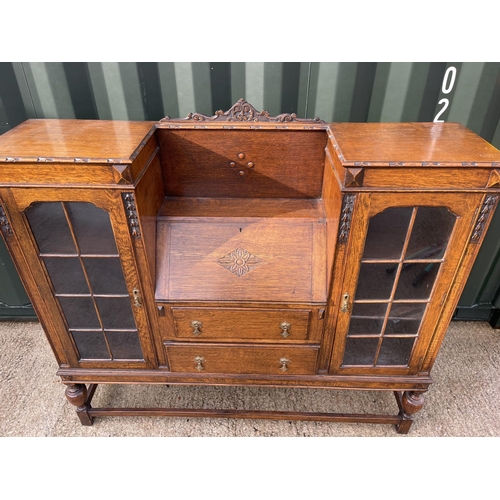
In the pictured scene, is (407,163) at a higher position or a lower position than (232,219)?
higher

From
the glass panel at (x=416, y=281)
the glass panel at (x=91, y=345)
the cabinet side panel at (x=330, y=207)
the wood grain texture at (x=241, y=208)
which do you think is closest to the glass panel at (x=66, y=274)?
the glass panel at (x=91, y=345)

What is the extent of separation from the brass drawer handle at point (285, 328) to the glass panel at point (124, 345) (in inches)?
29.0

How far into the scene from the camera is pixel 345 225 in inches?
59.1

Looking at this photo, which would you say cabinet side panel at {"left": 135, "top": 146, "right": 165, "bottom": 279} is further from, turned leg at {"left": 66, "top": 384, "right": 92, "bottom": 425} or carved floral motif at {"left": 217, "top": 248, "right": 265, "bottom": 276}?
turned leg at {"left": 66, "top": 384, "right": 92, "bottom": 425}

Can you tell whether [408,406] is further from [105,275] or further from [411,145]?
[105,275]

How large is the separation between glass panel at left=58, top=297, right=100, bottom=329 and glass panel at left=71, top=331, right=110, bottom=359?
6 centimetres

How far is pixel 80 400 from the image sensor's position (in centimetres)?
208

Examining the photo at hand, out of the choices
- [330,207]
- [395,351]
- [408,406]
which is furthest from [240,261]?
[408,406]

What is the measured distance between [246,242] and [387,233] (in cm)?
62

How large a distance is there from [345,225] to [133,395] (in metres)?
1.72

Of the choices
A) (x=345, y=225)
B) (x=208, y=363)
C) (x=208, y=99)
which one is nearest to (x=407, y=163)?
(x=345, y=225)

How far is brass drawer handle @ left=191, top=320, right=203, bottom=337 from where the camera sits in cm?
177

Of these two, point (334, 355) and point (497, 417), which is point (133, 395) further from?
point (497, 417)

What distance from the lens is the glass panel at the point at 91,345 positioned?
1896mm
